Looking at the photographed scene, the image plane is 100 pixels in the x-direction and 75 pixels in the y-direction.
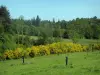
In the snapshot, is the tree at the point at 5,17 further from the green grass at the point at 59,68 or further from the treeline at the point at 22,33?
the green grass at the point at 59,68

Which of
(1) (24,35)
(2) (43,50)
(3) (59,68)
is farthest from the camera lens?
(1) (24,35)

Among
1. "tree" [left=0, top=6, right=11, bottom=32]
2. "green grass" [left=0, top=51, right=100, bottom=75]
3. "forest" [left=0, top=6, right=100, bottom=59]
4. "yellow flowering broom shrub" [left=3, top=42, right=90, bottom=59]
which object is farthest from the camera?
"tree" [left=0, top=6, right=11, bottom=32]

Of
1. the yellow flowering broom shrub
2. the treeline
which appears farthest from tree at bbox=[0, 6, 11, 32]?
the yellow flowering broom shrub

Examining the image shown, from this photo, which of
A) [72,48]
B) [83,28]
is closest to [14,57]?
[72,48]

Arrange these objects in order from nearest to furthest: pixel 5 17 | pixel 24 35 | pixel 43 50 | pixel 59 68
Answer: pixel 59 68, pixel 43 50, pixel 5 17, pixel 24 35

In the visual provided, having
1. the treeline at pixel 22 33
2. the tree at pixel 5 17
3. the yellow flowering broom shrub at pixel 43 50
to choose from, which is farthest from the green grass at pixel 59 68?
the tree at pixel 5 17

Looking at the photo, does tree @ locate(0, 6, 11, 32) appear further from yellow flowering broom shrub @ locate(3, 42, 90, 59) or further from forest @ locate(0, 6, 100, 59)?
yellow flowering broom shrub @ locate(3, 42, 90, 59)

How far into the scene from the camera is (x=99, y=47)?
230ft

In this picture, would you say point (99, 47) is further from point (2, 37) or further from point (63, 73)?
point (63, 73)

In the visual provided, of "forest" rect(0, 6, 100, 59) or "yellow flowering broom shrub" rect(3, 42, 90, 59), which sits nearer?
"yellow flowering broom shrub" rect(3, 42, 90, 59)

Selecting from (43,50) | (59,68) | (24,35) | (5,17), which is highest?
(5,17)

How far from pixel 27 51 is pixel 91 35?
45773 mm

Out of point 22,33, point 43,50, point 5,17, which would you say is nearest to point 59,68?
point 43,50

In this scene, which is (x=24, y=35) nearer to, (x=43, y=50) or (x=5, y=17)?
(x=5, y=17)
